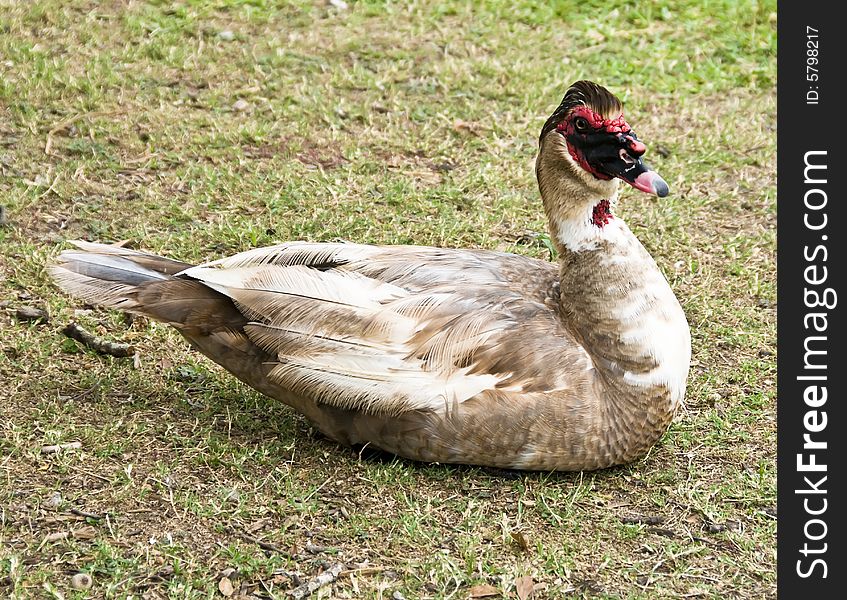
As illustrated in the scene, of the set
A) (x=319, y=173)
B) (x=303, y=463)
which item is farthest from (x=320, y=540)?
(x=319, y=173)

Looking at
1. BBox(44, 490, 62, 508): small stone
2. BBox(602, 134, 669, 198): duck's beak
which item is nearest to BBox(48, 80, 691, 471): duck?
BBox(602, 134, 669, 198): duck's beak

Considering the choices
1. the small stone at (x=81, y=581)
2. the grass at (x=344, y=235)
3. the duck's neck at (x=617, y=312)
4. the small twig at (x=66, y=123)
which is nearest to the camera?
the small stone at (x=81, y=581)

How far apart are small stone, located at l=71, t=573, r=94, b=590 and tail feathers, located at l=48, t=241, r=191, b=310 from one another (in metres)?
1.19

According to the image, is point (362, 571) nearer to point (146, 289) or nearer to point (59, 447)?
point (59, 447)

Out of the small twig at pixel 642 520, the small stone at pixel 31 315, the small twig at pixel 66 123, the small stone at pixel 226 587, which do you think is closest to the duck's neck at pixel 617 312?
the small twig at pixel 642 520

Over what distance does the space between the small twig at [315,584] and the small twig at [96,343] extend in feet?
5.53

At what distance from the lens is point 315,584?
380cm

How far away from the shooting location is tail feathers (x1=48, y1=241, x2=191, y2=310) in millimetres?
4582

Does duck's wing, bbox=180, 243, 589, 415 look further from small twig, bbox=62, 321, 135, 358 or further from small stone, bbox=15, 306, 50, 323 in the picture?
small stone, bbox=15, 306, 50, 323

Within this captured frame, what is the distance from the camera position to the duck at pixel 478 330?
425 cm

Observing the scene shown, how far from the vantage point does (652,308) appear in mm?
4371

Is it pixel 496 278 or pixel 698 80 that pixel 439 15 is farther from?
→ pixel 496 278

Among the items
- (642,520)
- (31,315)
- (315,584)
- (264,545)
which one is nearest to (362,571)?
(315,584)

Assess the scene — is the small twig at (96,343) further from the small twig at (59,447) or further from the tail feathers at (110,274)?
the small twig at (59,447)
